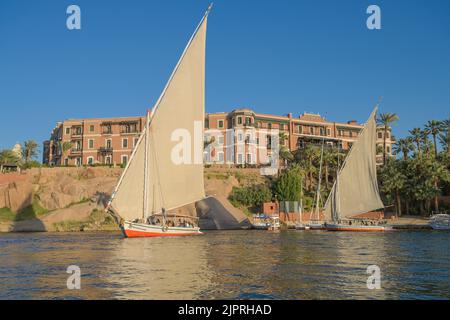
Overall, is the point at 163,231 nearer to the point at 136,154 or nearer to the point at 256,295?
the point at 136,154

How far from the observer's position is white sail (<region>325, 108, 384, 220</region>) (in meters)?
60.7

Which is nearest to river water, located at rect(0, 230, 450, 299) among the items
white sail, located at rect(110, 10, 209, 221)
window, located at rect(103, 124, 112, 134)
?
white sail, located at rect(110, 10, 209, 221)

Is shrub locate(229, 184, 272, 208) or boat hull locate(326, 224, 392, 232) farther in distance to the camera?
shrub locate(229, 184, 272, 208)

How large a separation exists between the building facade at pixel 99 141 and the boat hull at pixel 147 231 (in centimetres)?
5065

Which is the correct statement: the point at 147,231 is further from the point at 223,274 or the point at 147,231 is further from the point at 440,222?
the point at 440,222

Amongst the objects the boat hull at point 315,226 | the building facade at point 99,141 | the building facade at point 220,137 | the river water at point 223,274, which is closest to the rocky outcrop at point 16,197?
the building facade at point 220,137

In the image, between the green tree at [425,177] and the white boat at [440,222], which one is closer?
the white boat at [440,222]

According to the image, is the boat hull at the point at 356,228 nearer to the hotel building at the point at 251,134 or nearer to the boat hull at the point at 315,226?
the boat hull at the point at 315,226

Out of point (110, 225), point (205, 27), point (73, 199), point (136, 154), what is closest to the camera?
point (136, 154)

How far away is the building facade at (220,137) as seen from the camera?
93.5 metres

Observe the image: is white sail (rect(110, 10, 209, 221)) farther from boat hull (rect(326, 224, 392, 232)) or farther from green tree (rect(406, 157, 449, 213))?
green tree (rect(406, 157, 449, 213))

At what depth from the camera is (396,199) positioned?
76312 millimetres
